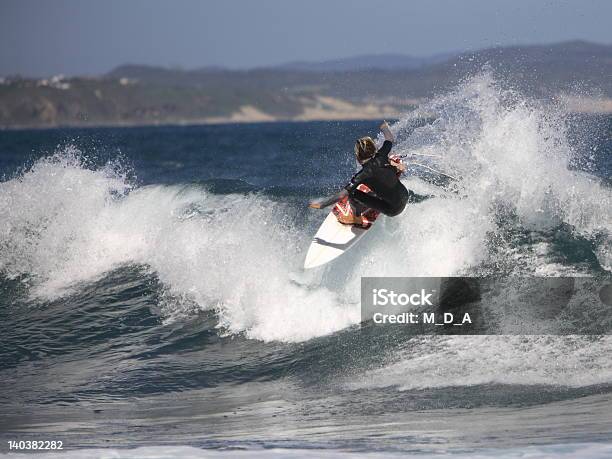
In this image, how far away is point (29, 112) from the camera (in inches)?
4995

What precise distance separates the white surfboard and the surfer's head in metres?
0.98

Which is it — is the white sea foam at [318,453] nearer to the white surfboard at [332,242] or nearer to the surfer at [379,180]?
the surfer at [379,180]

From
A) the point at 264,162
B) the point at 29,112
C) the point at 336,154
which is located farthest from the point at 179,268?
the point at 29,112

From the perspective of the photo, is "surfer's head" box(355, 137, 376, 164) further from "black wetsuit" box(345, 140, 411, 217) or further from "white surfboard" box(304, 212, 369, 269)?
"white surfboard" box(304, 212, 369, 269)

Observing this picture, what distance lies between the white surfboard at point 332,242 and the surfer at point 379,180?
665 millimetres

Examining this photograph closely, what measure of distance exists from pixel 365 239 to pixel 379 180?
1.29m

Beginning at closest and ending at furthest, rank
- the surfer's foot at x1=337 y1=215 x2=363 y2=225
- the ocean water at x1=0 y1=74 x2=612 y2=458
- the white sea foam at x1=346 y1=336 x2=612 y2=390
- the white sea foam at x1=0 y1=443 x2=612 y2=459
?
the white sea foam at x1=0 y1=443 x2=612 y2=459, the ocean water at x1=0 y1=74 x2=612 y2=458, the white sea foam at x1=346 y1=336 x2=612 y2=390, the surfer's foot at x1=337 y1=215 x2=363 y2=225

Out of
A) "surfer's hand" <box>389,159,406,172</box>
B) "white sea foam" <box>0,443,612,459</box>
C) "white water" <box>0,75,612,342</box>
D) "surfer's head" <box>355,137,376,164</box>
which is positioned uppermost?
"surfer's head" <box>355,137,376,164</box>

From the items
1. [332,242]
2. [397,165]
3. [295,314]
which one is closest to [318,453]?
[295,314]

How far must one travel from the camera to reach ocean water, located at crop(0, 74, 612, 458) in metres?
7.22

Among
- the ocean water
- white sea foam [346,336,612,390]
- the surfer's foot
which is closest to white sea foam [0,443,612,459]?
the ocean water

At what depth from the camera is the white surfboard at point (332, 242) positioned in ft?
34.2

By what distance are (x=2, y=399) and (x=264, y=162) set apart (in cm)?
1935

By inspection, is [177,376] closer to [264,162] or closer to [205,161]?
[264,162]
